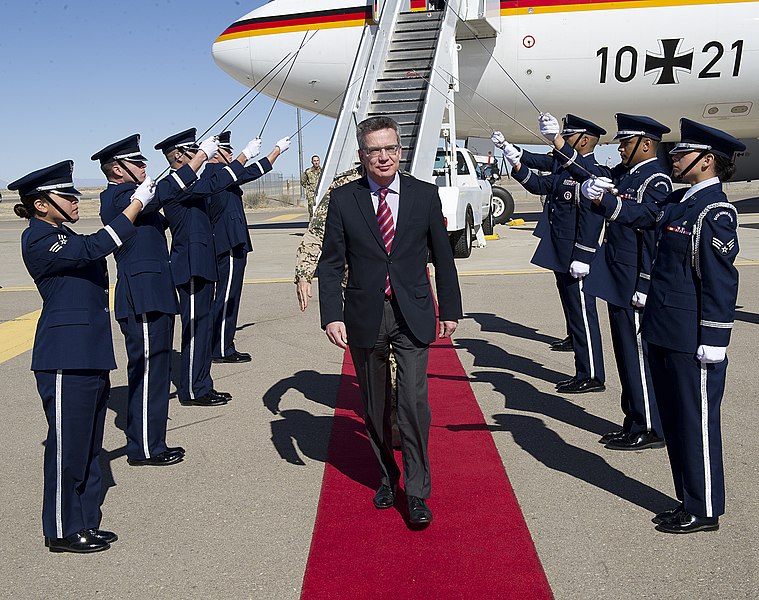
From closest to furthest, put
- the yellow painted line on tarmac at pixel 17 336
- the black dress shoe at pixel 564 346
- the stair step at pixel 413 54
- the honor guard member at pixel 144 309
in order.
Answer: the honor guard member at pixel 144 309 → the black dress shoe at pixel 564 346 → the yellow painted line on tarmac at pixel 17 336 → the stair step at pixel 413 54

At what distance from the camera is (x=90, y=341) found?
3.78 metres

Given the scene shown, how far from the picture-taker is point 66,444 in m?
3.75

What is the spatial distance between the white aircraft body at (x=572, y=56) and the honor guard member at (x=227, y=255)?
7923 millimetres

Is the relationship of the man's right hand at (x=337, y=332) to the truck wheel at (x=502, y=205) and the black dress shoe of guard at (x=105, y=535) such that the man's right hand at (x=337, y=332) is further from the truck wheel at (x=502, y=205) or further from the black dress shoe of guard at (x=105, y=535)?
the truck wheel at (x=502, y=205)

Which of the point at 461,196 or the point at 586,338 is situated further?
the point at 461,196

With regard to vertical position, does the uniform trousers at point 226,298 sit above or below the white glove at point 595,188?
below

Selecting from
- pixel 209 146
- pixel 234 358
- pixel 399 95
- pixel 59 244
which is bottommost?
pixel 234 358

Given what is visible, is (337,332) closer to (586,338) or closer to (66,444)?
(66,444)

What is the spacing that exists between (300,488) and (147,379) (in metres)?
1.15

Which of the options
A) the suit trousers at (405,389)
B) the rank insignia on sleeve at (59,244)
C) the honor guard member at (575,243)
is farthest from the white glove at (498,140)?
the rank insignia on sleeve at (59,244)

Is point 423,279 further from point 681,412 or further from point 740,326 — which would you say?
point 740,326

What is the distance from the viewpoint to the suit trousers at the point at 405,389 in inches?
154

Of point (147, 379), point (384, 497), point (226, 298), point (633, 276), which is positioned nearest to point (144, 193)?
point (147, 379)

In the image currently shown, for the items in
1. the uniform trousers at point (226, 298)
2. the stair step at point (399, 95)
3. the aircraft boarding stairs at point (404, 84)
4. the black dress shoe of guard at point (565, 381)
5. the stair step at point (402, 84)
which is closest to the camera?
the black dress shoe of guard at point (565, 381)
